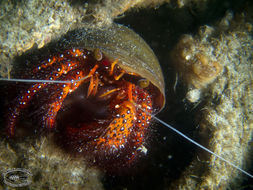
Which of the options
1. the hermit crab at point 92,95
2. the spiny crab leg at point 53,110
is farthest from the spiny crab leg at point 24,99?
the spiny crab leg at point 53,110

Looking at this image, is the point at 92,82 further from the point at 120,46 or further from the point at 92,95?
the point at 120,46

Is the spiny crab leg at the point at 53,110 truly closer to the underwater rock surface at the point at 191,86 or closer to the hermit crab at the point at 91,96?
the hermit crab at the point at 91,96

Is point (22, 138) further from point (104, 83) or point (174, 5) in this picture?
point (174, 5)

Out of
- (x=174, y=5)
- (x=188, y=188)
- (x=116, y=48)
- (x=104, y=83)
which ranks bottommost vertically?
(x=188, y=188)

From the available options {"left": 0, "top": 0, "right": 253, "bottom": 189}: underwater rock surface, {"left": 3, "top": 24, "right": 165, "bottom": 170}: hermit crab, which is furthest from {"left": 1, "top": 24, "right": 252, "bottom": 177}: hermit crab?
{"left": 0, "top": 0, "right": 253, "bottom": 189}: underwater rock surface

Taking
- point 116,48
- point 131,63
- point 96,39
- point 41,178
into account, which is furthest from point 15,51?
point 41,178

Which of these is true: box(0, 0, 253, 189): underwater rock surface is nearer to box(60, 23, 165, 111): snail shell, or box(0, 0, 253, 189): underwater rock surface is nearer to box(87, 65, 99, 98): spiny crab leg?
box(60, 23, 165, 111): snail shell

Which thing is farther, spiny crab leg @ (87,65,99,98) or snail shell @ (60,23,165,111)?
spiny crab leg @ (87,65,99,98)

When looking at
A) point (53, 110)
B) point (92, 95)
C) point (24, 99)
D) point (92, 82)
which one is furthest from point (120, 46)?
point (24, 99)
